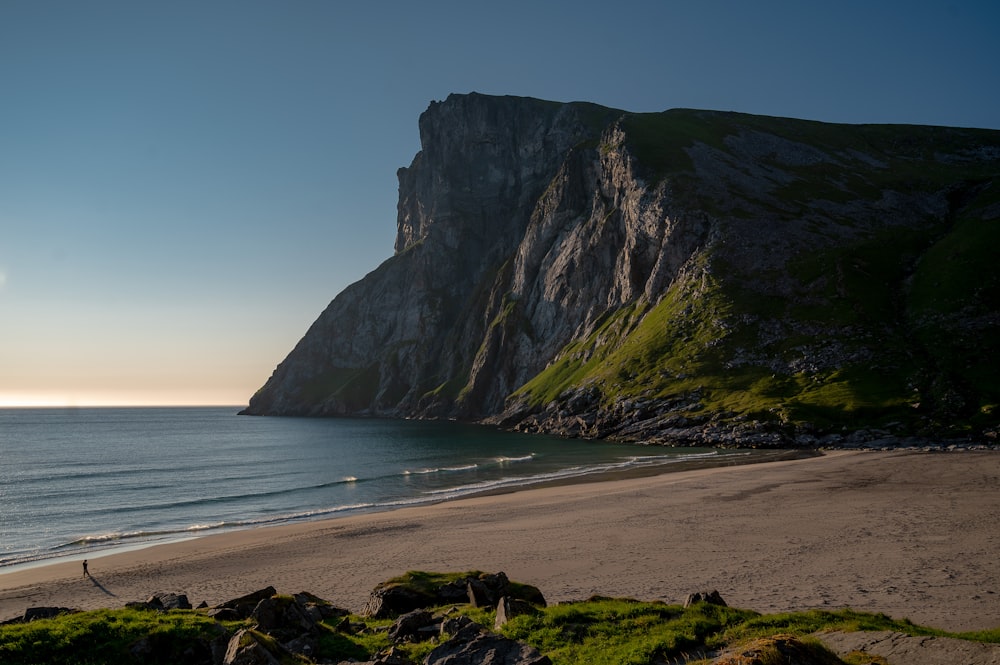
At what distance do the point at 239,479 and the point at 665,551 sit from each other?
69715mm

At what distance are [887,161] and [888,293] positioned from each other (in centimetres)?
10261

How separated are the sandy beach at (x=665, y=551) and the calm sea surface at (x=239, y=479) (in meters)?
9.78

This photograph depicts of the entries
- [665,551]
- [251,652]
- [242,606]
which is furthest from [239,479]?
[251,652]

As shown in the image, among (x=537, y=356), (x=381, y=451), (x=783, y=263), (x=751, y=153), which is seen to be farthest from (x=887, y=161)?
(x=381, y=451)

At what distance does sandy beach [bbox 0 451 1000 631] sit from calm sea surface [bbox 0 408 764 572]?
385 inches

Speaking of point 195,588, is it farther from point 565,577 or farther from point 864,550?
point 864,550

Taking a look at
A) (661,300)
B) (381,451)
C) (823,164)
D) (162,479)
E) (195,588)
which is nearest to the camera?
(195,588)

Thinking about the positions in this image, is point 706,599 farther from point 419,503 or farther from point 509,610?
point 419,503

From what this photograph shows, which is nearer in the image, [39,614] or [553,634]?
[553,634]

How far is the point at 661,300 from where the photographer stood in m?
147

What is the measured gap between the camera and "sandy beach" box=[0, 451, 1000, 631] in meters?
22.9

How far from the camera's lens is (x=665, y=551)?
31078mm

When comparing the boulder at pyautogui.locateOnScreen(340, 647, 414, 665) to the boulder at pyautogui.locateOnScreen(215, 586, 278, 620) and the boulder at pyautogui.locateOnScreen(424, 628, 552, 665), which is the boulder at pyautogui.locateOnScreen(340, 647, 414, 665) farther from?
the boulder at pyautogui.locateOnScreen(215, 586, 278, 620)

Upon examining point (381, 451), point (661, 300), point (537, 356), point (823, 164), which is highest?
point (823, 164)
